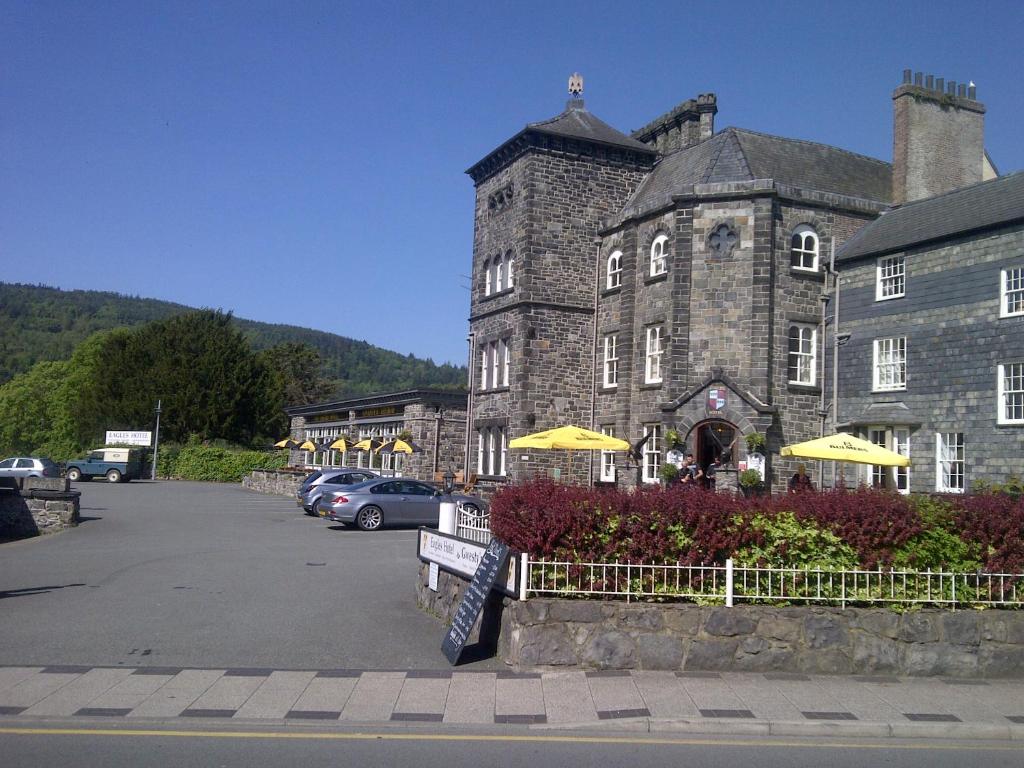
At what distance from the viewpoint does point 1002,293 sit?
22.1 meters

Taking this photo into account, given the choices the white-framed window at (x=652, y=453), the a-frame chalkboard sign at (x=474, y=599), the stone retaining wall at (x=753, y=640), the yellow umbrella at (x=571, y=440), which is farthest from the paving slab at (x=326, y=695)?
the white-framed window at (x=652, y=453)

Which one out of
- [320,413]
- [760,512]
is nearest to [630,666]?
[760,512]

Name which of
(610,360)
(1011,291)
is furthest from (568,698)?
(610,360)

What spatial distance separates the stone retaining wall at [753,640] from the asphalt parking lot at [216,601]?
2.56 feet

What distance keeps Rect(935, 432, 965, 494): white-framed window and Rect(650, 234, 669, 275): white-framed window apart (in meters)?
9.43

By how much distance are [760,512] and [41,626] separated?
8528mm

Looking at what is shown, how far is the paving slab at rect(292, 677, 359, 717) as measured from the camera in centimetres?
804

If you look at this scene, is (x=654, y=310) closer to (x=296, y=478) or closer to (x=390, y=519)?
(x=390, y=519)

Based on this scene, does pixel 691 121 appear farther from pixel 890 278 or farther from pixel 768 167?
pixel 890 278

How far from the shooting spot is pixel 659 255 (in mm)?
29031

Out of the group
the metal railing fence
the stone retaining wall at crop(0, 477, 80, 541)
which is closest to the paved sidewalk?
the metal railing fence

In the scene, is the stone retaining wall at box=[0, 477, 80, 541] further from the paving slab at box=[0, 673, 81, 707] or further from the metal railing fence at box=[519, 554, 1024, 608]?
the metal railing fence at box=[519, 554, 1024, 608]

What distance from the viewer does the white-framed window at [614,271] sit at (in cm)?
3155

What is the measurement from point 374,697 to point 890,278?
21445 millimetres
